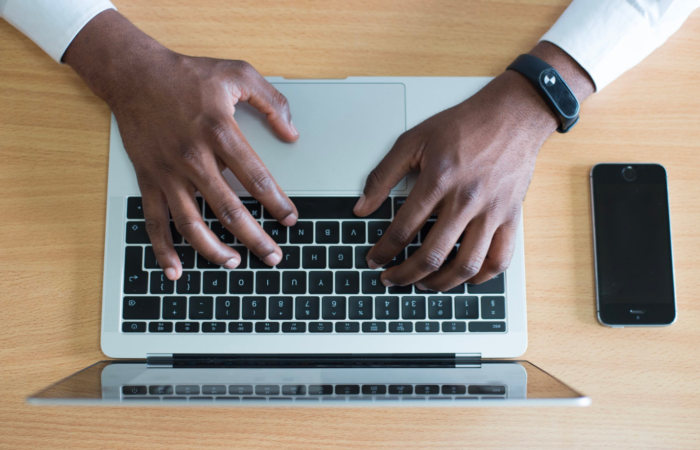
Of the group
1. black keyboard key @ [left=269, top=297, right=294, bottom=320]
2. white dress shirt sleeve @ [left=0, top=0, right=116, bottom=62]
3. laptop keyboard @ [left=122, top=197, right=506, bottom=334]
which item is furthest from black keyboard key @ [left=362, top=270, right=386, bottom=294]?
white dress shirt sleeve @ [left=0, top=0, right=116, bottom=62]

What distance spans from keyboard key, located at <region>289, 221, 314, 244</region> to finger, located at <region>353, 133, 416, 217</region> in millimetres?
73

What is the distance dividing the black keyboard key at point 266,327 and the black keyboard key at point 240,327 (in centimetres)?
1

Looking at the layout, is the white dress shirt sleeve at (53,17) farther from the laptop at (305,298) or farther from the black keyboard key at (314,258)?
the black keyboard key at (314,258)

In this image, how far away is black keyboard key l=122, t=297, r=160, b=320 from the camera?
2.15 ft

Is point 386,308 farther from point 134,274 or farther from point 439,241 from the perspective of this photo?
point 134,274

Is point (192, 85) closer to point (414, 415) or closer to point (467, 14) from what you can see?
point (467, 14)

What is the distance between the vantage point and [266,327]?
0.65m

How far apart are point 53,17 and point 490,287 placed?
76 cm

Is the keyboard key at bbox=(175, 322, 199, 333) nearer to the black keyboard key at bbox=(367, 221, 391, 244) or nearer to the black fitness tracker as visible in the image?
the black keyboard key at bbox=(367, 221, 391, 244)

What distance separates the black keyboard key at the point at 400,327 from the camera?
2.15ft

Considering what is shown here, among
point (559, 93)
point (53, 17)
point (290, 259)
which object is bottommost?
point (290, 259)

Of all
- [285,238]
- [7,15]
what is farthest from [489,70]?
[7,15]

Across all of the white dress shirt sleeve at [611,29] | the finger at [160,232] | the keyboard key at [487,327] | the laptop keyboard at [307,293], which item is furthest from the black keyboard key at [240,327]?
the white dress shirt sleeve at [611,29]

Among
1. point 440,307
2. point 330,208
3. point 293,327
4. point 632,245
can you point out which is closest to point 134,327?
point 293,327
